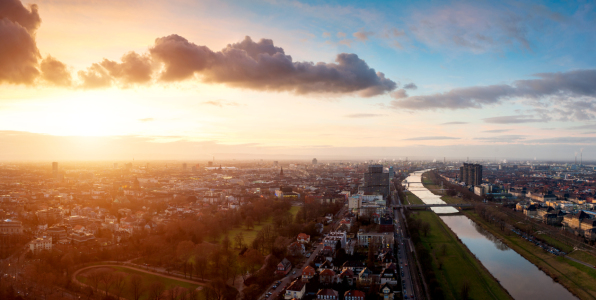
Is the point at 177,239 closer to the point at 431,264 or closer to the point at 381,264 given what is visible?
the point at 381,264

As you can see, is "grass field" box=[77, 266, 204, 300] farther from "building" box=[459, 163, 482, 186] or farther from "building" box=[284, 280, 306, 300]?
"building" box=[459, 163, 482, 186]

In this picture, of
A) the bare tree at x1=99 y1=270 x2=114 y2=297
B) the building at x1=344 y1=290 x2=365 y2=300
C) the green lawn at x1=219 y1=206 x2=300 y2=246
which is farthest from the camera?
the green lawn at x1=219 y1=206 x2=300 y2=246

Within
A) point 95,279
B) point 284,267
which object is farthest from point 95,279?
point 284,267

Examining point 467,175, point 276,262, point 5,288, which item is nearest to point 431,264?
point 276,262

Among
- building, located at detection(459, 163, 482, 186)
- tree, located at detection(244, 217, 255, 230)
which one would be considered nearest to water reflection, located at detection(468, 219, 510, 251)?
tree, located at detection(244, 217, 255, 230)

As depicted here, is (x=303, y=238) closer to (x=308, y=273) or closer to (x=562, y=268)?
(x=308, y=273)

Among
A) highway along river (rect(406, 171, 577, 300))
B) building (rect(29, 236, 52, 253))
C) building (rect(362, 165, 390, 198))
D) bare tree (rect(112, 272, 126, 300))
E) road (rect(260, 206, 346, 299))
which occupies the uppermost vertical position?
building (rect(362, 165, 390, 198))
